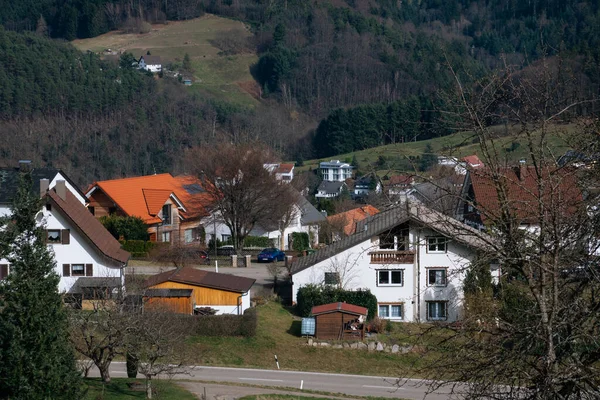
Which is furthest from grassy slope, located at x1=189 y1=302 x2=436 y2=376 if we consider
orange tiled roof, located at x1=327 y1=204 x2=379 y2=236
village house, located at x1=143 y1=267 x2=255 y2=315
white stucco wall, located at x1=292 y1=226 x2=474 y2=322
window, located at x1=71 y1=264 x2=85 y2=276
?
orange tiled roof, located at x1=327 y1=204 x2=379 y2=236

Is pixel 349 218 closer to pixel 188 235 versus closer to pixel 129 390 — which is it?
pixel 188 235

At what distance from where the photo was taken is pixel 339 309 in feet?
90.2

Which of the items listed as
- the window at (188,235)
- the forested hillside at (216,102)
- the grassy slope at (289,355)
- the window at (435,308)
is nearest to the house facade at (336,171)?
the forested hillside at (216,102)

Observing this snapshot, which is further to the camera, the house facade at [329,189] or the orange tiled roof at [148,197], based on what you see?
the house facade at [329,189]

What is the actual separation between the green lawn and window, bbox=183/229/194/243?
80.3 feet

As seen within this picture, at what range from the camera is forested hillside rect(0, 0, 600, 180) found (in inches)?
4141

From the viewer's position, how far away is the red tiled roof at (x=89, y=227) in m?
31.4

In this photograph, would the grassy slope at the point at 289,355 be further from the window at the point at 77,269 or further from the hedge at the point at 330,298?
the window at the point at 77,269

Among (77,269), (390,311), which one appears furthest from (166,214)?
(390,311)

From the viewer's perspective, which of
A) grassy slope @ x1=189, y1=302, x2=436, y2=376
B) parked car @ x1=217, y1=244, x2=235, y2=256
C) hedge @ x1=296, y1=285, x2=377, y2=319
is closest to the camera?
grassy slope @ x1=189, y1=302, x2=436, y2=376

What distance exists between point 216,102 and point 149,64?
2131cm

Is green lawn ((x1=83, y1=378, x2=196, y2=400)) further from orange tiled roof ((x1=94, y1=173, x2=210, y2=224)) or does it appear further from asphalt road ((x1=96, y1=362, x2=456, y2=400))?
orange tiled roof ((x1=94, y1=173, x2=210, y2=224))

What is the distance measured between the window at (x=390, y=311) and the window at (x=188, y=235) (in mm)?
17904

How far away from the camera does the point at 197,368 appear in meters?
24.4
